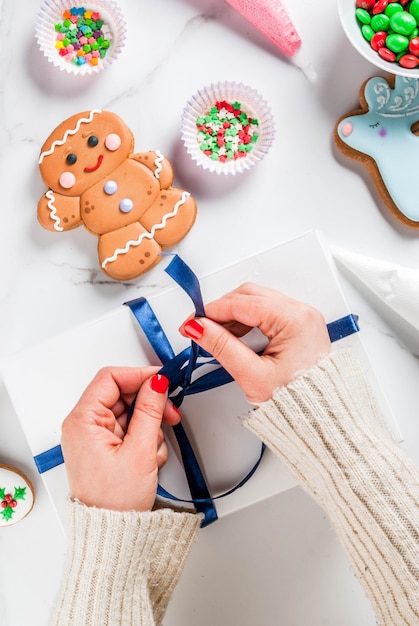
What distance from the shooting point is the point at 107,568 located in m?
0.89

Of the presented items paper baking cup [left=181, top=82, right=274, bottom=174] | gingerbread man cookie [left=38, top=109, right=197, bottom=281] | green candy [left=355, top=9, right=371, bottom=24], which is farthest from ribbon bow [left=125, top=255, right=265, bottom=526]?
green candy [left=355, top=9, right=371, bottom=24]

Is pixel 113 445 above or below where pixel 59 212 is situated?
below

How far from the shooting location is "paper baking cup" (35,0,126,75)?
44.2 inches

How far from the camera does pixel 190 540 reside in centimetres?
98

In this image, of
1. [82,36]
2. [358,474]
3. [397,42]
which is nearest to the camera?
→ [358,474]

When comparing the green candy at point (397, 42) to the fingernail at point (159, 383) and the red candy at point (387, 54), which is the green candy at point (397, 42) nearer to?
the red candy at point (387, 54)

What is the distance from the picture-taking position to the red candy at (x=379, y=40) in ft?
3.42

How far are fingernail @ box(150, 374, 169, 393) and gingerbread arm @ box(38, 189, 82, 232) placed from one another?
33 centimetres

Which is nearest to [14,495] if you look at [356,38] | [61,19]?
[61,19]

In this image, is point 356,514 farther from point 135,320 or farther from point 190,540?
point 135,320

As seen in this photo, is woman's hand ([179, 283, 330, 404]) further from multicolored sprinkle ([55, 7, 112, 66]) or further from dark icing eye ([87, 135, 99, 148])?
multicolored sprinkle ([55, 7, 112, 66])

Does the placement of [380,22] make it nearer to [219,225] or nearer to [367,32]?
[367,32]

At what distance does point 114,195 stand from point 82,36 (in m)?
0.29

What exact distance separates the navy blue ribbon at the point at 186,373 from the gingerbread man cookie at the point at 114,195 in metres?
0.10
